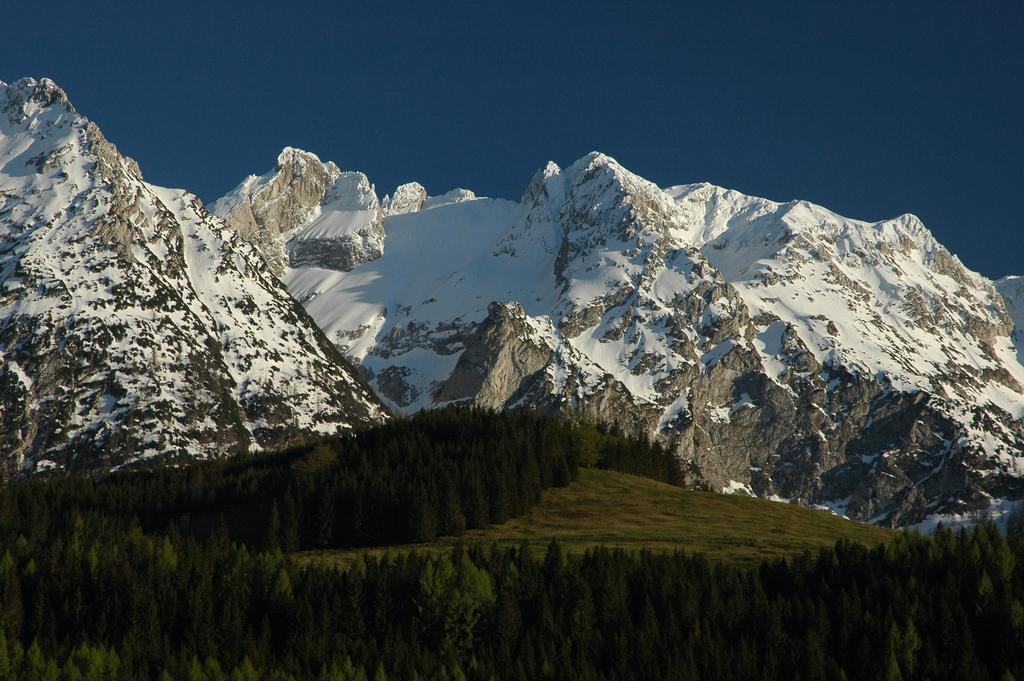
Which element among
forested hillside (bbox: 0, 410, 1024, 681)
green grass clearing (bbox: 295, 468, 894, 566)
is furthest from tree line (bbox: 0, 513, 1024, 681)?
green grass clearing (bbox: 295, 468, 894, 566)

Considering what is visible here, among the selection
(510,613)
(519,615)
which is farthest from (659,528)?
(510,613)

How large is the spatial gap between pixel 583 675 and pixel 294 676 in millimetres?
28791

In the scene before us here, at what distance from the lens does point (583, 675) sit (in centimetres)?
11806

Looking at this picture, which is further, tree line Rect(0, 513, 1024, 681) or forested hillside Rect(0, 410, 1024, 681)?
forested hillside Rect(0, 410, 1024, 681)

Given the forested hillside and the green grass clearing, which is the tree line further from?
the green grass clearing

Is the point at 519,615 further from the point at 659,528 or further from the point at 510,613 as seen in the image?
the point at 659,528

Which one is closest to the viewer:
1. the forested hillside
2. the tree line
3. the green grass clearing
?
the tree line

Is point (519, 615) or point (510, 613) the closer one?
point (510, 613)

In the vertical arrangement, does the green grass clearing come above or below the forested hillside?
above

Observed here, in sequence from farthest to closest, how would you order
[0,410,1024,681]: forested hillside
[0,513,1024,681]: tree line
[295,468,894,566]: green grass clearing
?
[295,468,894,566]: green grass clearing < [0,410,1024,681]: forested hillside < [0,513,1024,681]: tree line

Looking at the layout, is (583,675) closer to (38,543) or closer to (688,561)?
(688,561)

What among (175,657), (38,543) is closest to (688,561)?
(175,657)

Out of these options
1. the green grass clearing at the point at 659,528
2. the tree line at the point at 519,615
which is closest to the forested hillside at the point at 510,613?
the tree line at the point at 519,615

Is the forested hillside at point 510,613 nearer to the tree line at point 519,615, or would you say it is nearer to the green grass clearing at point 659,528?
the tree line at point 519,615
